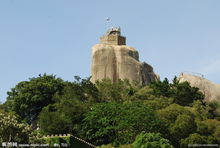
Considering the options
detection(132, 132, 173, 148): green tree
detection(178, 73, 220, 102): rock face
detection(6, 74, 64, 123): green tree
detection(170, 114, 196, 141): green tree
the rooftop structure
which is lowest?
detection(132, 132, 173, 148): green tree

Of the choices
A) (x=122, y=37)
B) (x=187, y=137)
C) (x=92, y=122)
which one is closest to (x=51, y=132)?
(x=92, y=122)

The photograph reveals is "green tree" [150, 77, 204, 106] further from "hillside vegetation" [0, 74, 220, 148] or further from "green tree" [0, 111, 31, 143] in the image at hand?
→ "green tree" [0, 111, 31, 143]

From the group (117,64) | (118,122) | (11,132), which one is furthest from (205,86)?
(11,132)

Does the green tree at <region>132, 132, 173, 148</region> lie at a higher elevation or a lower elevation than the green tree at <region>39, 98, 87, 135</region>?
lower

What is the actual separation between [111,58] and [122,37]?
4.53m

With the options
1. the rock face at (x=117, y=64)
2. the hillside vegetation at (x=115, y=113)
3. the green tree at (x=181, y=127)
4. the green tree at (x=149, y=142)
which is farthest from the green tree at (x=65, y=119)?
the rock face at (x=117, y=64)

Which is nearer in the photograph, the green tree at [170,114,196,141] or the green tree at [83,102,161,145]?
the green tree at [83,102,161,145]

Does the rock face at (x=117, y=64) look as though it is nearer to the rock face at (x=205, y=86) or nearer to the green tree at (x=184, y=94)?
the rock face at (x=205, y=86)

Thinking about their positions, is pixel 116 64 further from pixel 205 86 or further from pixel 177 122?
pixel 177 122

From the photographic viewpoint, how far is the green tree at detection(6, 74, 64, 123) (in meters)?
40.8

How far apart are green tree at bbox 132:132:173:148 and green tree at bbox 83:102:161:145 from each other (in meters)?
2.11

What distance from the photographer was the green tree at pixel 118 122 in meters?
32.4

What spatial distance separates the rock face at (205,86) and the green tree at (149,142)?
1872 centimetres

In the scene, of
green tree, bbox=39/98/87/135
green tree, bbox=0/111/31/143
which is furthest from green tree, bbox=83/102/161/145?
green tree, bbox=0/111/31/143
